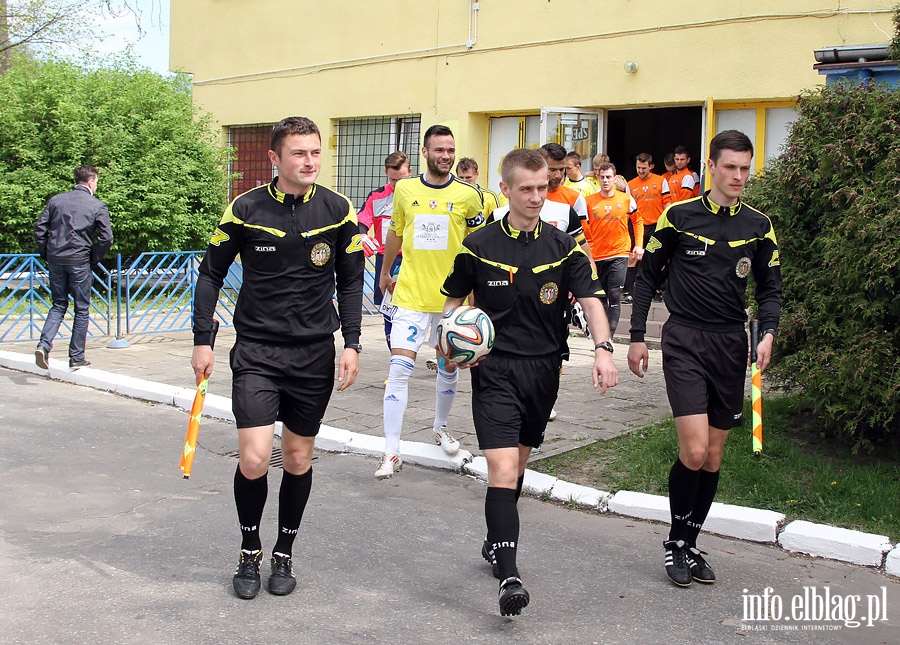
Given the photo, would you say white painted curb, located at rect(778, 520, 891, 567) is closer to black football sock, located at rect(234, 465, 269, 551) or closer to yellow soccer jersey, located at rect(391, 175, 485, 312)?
yellow soccer jersey, located at rect(391, 175, 485, 312)

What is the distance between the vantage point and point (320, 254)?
4.75 meters

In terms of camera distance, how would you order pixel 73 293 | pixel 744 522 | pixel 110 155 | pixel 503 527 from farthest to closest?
pixel 110 155 → pixel 73 293 → pixel 744 522 → pixel 503 527

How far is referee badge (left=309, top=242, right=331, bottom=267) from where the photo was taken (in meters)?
4.72

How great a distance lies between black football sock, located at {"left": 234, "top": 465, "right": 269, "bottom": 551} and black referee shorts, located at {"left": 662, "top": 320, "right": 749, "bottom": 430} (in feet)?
6.47

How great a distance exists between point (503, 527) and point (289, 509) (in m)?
1.06

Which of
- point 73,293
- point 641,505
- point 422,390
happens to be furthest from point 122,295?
point 641,505

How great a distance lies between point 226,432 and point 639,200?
840cm

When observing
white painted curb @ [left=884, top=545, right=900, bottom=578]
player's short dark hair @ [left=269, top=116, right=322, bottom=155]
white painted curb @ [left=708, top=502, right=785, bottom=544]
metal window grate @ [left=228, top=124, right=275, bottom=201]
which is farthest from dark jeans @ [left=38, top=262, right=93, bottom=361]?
metal window grate @ [left=228, top=124, right=275, bottom=201]

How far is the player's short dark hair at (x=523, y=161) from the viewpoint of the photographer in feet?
15.4

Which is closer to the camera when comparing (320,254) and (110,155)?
(320,254)

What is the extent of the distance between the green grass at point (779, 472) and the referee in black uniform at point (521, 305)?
188cm

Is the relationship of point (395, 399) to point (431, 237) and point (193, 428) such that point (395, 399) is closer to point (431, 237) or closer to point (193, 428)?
point (431, 237)

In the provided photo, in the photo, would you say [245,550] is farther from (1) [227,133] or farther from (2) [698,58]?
(1) [227,133]

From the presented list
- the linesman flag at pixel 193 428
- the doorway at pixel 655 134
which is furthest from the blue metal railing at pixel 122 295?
the linesman flag at pixel 193 428
